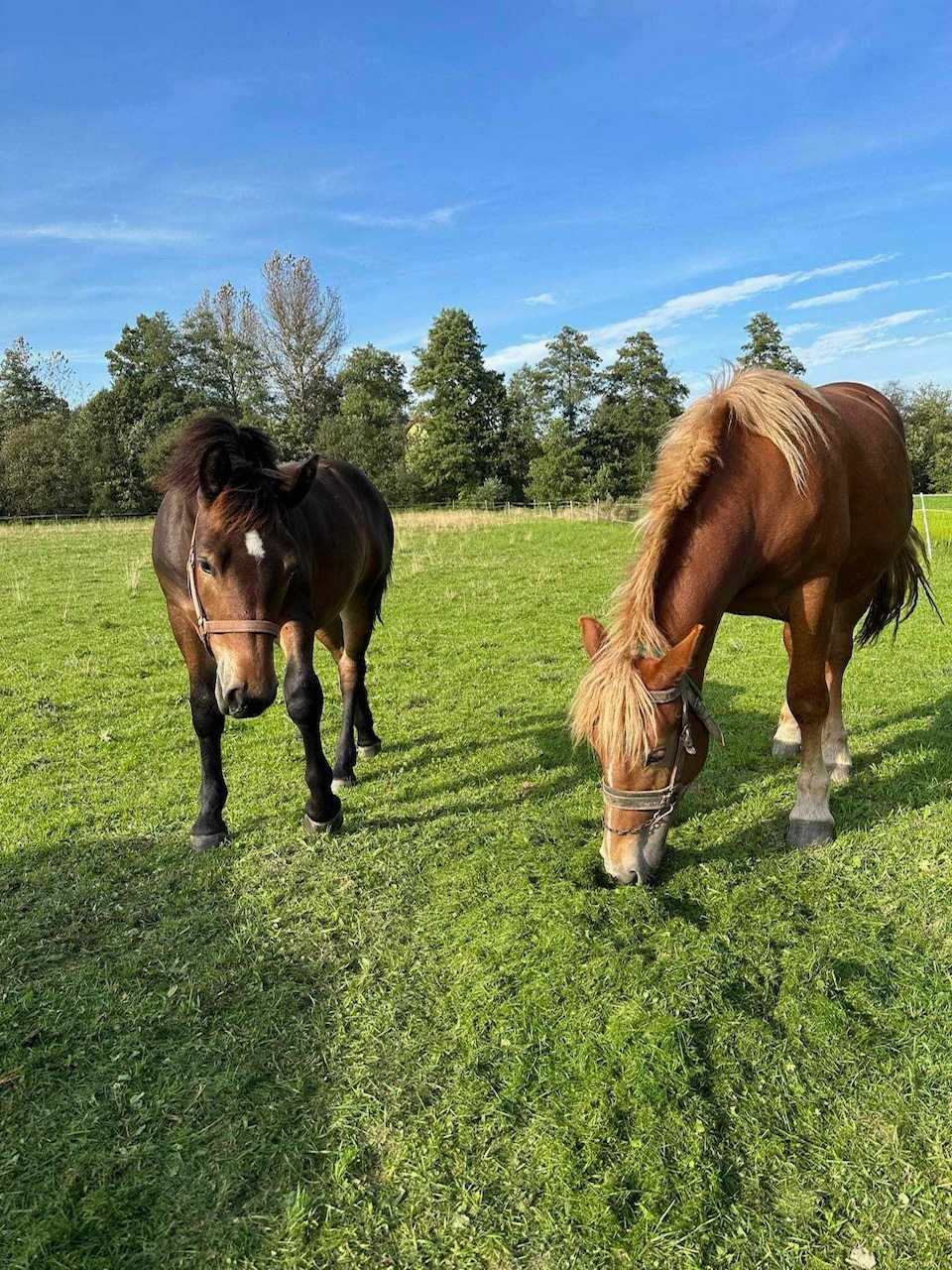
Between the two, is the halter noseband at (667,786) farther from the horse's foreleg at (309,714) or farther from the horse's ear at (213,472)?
the horse's ear at (213,472)

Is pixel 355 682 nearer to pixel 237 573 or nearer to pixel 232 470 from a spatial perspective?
pixel 237 573

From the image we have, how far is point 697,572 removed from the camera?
3.16m

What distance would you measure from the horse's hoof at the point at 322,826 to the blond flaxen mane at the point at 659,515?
1.82m

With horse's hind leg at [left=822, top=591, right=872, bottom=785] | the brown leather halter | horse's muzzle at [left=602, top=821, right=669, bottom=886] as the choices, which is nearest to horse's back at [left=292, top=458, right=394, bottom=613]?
the brown leather halter

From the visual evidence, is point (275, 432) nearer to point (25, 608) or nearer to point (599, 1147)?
point (25, 608)

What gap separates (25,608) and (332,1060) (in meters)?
12.3

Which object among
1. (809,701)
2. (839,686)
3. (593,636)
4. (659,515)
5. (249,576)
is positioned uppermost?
(659,515)

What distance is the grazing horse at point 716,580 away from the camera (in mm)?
2994

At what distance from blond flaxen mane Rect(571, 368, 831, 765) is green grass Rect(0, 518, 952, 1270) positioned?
2.93 ft

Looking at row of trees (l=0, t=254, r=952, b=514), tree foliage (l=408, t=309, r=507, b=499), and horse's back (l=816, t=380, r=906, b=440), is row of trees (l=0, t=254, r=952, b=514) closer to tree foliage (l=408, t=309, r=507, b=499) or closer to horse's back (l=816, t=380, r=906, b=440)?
tree foliage (l=408, t=309, r=507, b=499)

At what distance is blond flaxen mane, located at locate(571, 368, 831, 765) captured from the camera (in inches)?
116

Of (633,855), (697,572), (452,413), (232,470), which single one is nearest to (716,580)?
(697,572)

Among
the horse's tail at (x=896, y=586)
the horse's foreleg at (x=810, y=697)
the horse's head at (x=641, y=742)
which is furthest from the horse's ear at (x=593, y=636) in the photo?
the horse's tail at (x=896, y=586)

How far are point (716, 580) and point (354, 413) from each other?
4225 cm
